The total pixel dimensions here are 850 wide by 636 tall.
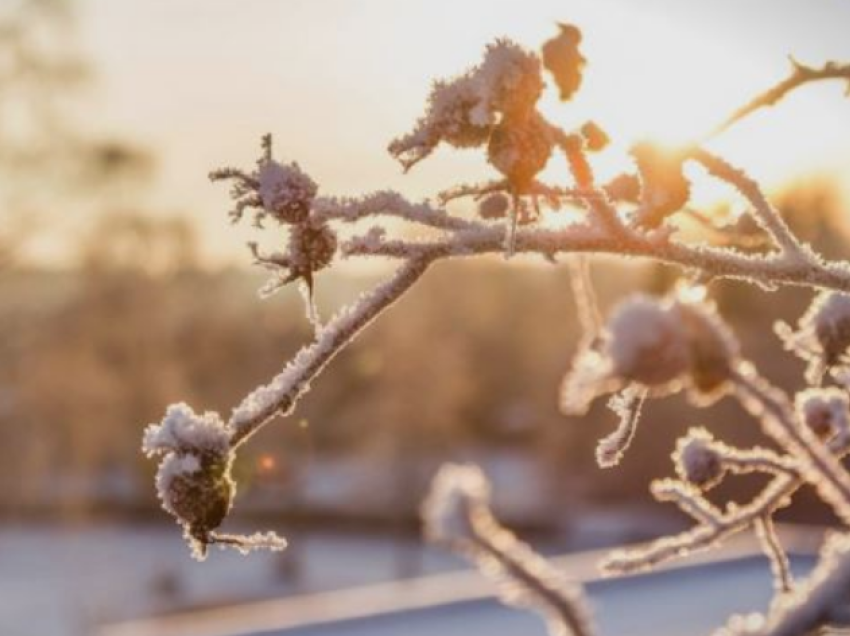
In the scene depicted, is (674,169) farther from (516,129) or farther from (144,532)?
(144,532)

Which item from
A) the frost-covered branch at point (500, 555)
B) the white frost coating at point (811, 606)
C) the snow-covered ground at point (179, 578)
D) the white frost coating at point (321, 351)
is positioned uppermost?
the snow-covered ground at point (179, 578)

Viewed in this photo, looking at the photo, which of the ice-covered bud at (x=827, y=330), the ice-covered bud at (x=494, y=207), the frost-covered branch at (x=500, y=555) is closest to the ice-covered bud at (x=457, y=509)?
the frost-covered branch at (x=500, y=555)

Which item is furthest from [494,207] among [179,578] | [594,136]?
[179,578]

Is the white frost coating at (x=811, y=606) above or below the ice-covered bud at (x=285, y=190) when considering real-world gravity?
below

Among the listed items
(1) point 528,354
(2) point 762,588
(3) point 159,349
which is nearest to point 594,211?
(2) point 762,588

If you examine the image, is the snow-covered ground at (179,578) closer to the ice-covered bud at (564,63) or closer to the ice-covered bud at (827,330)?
the ice-covered bud at (827,330)

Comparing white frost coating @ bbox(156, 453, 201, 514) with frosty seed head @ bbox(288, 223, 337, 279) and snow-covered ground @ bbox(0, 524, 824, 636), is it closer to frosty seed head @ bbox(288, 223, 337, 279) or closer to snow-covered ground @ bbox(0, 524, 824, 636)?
frosty seed head @ bbox(288, 223, 337, 279)

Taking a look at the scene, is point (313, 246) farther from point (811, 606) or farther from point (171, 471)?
point (811, 606)
